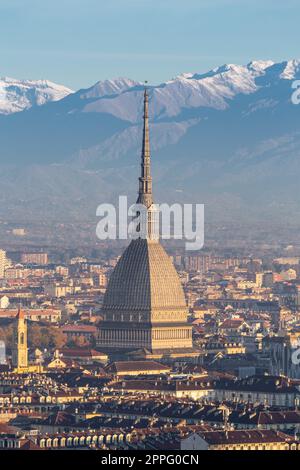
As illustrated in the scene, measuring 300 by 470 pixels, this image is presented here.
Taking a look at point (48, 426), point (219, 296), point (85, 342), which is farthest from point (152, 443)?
point (219, 296)

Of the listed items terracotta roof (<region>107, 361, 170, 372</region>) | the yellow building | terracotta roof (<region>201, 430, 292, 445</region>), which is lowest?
terracotta roof (<region>201, 430, 292, 445</region>)

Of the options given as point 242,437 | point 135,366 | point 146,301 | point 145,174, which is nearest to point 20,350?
point 135,366

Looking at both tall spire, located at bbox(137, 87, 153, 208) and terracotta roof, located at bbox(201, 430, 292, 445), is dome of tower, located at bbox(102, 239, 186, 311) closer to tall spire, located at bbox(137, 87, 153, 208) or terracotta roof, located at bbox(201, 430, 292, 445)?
tall spire, located at bbox(137, 87, 153, 208)

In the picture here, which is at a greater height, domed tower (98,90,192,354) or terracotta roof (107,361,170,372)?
domed tower (98,90,192,354)

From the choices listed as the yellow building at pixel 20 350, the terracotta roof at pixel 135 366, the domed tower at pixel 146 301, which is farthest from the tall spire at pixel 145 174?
the terracotta roof at pixel 135 366

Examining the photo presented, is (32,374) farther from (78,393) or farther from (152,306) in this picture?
(152,306)

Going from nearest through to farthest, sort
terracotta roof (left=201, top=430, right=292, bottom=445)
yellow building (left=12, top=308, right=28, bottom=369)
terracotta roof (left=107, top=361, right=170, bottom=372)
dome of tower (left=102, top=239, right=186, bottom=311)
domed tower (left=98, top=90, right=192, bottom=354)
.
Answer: terracotta roof (left=201, top=430, right=292, bottom=445) < yellow building (left=12, top=308, right=28, bottom=369) < terracotta roof (left=107, top=361, right=170, bottom=372) < domed tower (left=98, top=90, right=192, bottom=354) < dome of tower (left=102, top=239, right=186, bottom=311)

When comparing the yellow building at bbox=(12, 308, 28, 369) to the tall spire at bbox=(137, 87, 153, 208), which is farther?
the tall spire at bbox=(137, 87, 153, 208)

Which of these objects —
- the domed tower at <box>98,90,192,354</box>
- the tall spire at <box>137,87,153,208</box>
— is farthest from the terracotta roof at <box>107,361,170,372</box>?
the tall spire at <box>137,87,153,208</box>
